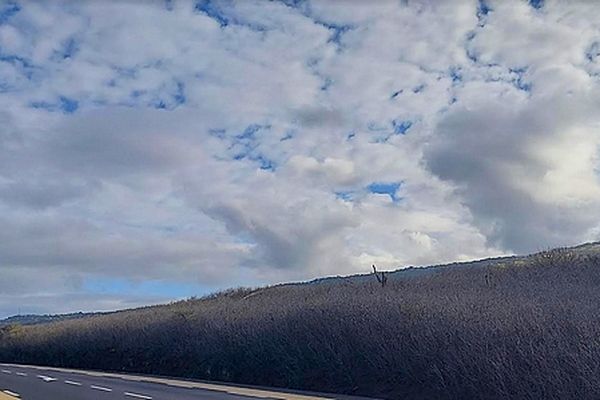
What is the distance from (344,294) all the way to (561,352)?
57.4ft

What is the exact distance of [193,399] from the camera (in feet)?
72.0

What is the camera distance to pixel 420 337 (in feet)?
77.9

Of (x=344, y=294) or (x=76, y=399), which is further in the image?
(x=344, y=294)

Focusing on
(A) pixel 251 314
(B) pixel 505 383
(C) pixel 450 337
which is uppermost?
(A) pixel 251 314

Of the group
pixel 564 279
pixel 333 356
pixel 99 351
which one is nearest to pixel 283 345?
pixel 333 356

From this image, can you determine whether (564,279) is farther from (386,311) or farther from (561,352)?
(561,352)

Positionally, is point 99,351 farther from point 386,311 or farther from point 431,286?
point 386,311

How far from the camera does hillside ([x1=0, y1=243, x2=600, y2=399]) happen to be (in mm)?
18844

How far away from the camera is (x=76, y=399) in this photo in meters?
23.0

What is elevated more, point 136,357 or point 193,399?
point 136,357

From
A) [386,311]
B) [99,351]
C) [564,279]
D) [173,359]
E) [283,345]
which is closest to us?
[386,311]

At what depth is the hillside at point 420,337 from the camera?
61.8 feet

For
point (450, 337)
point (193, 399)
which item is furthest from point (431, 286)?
point (193, 399)

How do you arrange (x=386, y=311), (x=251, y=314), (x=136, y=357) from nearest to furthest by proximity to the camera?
1. (x=386, y=311)
2. (x=251, y=314)
3. (x=136, y=357)
